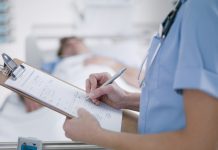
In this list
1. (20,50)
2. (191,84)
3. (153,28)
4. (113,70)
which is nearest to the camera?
(191,84)

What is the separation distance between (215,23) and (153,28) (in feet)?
9.00

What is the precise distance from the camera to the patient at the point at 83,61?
7.20 feet

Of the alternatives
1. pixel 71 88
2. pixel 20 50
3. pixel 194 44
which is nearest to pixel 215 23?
pixel 194 44

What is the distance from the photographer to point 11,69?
922 mm

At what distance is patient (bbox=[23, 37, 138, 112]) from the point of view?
2.19 meters

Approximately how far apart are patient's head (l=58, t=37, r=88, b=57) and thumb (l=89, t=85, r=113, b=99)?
1750 mm

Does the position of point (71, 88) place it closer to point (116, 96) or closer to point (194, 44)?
point (116, 96)

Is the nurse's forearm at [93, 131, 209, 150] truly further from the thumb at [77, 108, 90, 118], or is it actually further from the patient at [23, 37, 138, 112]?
the patient at [23, 37, 138, 112]

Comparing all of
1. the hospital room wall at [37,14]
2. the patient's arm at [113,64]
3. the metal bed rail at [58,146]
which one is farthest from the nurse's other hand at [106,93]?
the hospital room wall at [37,14]

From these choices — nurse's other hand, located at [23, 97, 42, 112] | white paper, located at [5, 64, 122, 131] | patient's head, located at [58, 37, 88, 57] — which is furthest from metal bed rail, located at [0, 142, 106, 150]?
patient's head, located at [58, 37, 88, 57]

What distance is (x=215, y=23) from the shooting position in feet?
2.17

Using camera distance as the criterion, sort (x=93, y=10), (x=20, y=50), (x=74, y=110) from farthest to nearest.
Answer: (x=93, y=10), (x=20, y=50), (x=74, y=110)

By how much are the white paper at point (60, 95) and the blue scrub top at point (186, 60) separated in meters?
0.18

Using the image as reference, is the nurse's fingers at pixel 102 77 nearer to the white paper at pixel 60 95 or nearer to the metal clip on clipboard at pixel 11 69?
the white paper at pixel 60 95
